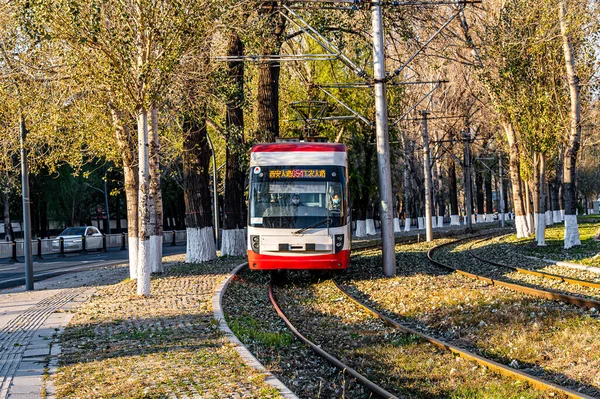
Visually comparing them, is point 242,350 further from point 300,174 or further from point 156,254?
point 156,254

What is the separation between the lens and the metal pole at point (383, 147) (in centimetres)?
2019

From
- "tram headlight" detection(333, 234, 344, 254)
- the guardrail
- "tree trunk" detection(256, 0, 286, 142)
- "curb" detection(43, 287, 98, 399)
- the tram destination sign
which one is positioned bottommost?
"curb" detection(43, 287, 98, 399)

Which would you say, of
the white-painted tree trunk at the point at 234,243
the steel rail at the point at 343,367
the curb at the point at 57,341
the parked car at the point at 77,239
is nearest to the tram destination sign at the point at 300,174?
the curb at the point at 57,341

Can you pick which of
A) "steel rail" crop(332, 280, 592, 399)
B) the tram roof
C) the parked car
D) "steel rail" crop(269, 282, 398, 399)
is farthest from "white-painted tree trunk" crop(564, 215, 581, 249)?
the parked car

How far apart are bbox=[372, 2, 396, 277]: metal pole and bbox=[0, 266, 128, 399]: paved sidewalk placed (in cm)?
760

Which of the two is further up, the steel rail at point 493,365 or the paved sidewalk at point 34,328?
the paved sidewalk at point 34,328

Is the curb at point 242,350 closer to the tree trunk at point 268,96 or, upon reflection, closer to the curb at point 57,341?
the curb at point 57,341

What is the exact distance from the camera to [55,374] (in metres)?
8.95

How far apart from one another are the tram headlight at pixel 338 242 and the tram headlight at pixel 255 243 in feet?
Result: 5.99

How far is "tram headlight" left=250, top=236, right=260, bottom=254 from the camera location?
18.7 metres

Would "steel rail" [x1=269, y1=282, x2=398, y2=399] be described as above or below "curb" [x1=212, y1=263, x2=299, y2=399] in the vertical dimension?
below

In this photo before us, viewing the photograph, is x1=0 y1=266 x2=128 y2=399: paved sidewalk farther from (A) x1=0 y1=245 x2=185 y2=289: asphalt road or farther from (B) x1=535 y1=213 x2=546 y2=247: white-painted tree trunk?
(B) x1=535 y1=213 x2=546 y2=247: white-painted tree trunk

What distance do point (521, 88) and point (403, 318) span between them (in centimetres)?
1935

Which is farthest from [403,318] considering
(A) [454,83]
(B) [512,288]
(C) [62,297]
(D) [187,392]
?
(A) [454,83]
